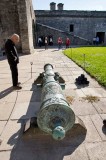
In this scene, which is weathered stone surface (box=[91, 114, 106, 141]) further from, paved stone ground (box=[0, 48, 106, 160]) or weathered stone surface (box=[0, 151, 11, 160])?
Answer: weathered stone surface (box=[0, 151, 11, 160])

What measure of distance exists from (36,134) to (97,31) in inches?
1184

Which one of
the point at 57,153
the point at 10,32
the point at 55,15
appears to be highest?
the point at 55,15

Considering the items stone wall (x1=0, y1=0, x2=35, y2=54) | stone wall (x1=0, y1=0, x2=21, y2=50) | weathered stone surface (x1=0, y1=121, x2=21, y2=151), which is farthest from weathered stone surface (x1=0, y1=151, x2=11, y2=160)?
stone wall (x1=0, y1=0, x2=21, y2=50)

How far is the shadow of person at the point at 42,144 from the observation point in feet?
10.2

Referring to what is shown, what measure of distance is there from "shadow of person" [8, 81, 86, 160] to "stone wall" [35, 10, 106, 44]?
28.0 metres

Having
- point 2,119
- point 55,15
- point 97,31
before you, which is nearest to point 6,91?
point 2,119

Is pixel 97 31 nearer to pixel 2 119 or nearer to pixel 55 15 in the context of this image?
pixel 55 15

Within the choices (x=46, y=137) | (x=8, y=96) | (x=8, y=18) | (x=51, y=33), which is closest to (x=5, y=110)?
(x=8, y=96)

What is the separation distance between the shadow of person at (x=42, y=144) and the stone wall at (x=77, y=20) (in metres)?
28.0

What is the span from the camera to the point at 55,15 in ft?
97.2

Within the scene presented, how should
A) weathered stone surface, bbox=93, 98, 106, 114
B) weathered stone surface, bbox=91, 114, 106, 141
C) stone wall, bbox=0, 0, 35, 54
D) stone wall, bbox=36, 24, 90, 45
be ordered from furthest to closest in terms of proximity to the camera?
stone wall, bbox=36, 24, 90, 45 < stone wall, bbox=0, 0, 35, 54 < weathered stone surface, bbox=93, 98, 106, 114 < weathered stone surface, bbox=91, 114, 106, 141

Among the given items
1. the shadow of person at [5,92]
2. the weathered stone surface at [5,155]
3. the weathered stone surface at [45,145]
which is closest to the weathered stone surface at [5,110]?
the shadow of person at [5,92]

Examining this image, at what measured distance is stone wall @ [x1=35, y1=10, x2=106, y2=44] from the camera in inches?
1166

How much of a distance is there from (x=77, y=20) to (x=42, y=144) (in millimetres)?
29240
